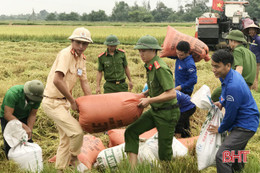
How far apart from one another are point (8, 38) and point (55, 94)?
17.9 metres

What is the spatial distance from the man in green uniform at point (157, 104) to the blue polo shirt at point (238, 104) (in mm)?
509

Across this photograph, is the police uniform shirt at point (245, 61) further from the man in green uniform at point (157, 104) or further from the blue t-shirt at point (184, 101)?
the man in green uniform at point (157, 104)

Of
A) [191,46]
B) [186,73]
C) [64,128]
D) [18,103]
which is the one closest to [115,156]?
[64,128]

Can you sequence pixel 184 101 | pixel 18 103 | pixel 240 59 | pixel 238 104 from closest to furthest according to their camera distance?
pixel 238 104 → pixel 18 103 → pixel 184 101 → pixel 240 59

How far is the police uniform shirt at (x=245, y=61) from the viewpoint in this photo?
159 inches

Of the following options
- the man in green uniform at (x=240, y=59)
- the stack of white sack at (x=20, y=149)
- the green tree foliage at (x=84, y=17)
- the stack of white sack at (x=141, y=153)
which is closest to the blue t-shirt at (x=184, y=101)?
the man in green uniform at (x=240, y=59)

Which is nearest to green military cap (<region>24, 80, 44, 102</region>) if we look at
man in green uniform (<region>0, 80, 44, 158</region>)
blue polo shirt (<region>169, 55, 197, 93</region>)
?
man in green uniform (<region>0, 80, 44, 158</region>)

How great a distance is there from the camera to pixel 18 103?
3221mm

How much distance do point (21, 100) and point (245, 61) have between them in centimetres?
294

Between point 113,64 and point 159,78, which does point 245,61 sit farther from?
point 113,64

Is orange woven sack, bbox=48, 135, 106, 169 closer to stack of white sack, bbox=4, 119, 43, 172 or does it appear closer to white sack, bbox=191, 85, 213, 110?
stack of white sack, bbox=4, 119, 43, 172

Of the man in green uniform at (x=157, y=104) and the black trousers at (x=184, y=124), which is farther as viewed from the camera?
the black trousers at (x=184, y=124)

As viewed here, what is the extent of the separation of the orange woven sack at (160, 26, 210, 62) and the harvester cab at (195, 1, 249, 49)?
7.01 m

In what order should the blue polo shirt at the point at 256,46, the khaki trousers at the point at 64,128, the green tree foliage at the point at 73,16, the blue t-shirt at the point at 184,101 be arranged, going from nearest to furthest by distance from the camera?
the khaki trousers at the point at 64,128 → the blue t-shirt at the point at 184,101 → the blue polo shirt at the point at 256,46 → the green tree foliage at the point at 73,16
